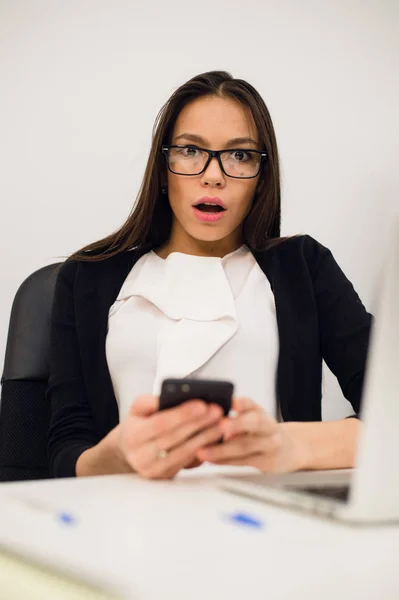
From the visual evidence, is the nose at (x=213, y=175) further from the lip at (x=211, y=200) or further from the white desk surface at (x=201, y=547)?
the white desk surface at (x=201, y=547)

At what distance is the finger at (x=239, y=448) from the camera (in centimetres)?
83

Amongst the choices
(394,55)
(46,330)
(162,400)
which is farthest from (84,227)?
(162,400)

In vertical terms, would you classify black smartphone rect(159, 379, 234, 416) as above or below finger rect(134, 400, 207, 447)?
above


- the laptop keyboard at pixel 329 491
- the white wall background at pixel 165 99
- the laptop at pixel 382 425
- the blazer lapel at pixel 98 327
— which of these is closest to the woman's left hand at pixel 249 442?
the laptop keyboard at pixel 329 491

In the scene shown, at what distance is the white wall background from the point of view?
86.6 inches

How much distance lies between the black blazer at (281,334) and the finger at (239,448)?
1.77 feet

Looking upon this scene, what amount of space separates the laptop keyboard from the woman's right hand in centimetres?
13

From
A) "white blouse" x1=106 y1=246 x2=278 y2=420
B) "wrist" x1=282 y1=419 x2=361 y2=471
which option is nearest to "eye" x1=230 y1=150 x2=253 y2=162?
"white blouse" x1=106 y1=246 x2=278 y2=420

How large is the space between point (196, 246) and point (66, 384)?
40 centimetres

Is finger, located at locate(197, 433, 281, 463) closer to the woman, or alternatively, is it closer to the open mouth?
the woman

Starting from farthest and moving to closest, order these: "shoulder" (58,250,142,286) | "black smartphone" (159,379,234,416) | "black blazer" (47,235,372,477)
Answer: "shoulder" (58,250,142,286) → "black blazer" (47,235,372,477) → "black smartphone" (159,379,234,416)

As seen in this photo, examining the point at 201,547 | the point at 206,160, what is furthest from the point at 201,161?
the point at 201,547

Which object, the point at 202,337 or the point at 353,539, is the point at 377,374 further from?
the point at 202,337

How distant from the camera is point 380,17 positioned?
2.28 meters
